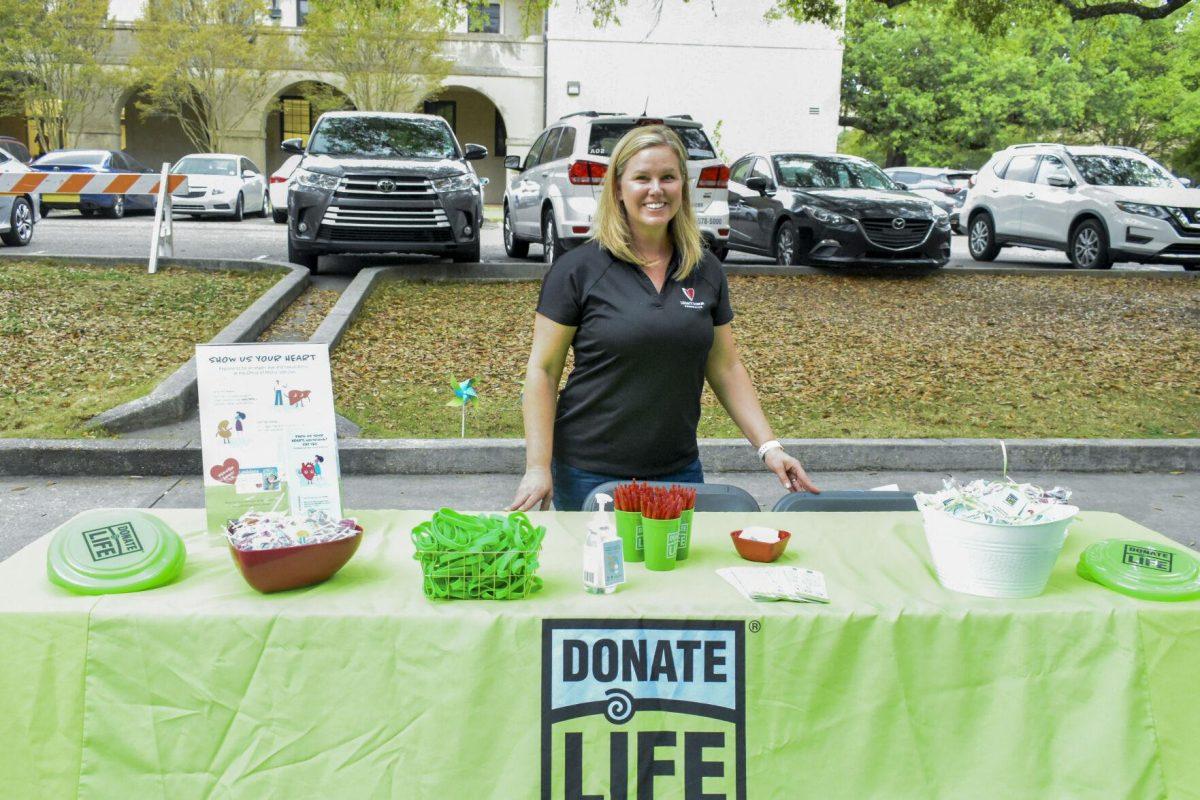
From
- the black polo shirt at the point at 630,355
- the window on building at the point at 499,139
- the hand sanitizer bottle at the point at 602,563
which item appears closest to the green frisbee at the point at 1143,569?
the hand sanitizer bottle at the point at 602,563

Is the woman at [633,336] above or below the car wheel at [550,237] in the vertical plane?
above

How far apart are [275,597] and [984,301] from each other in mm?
11591

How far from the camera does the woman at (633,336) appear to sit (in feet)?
11.6

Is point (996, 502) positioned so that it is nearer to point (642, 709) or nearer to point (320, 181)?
point (642, 709)

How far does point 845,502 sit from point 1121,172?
583 inches

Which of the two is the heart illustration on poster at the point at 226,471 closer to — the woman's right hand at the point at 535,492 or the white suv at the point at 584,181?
the woman's right hand at the point at 535,492

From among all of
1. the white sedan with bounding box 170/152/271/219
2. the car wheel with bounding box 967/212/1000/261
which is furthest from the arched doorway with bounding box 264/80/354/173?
the car wheel with bounding box 967/212/1000/261

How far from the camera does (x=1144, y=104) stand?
45.9 metres

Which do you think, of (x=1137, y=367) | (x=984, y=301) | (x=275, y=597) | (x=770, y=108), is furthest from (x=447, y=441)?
(x=770, y=108)

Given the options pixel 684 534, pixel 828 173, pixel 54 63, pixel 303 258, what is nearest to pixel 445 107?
pixel 54 63

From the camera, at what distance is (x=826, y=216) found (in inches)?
570

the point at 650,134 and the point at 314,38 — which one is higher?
→ the point at 314,38

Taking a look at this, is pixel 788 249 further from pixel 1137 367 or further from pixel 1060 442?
pixel 1060 442

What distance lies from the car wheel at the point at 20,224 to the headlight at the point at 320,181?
541cm
